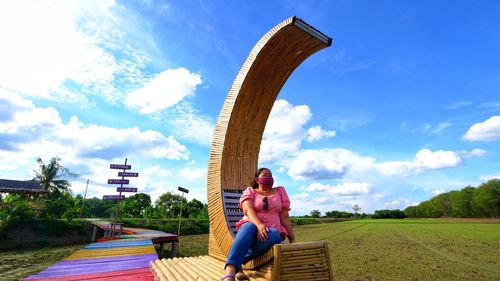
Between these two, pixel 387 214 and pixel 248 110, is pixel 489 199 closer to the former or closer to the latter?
→ pixel 387 214

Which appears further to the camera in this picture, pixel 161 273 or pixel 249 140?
pixel 249 140

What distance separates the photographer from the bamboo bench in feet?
11.2

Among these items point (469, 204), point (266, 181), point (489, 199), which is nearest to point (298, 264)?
point (266, 181)

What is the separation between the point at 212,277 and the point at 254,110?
2537 millimetres

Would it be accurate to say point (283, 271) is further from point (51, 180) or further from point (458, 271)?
point (51, 180)

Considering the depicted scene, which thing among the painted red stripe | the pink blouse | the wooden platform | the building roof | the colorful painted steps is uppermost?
the building roof

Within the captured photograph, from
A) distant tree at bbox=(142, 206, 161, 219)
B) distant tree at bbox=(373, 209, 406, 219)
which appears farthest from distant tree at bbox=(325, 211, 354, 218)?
distant tree at bbox=(142, 206, 161, 219)

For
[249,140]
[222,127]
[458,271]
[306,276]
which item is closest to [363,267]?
[458,271]

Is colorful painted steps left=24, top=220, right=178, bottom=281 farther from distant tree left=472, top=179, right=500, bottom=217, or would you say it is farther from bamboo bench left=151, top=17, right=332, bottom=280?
distant tree left=472, top=179, right=500, bottom=217

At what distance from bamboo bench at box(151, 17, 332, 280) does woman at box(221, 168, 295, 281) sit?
0.78m

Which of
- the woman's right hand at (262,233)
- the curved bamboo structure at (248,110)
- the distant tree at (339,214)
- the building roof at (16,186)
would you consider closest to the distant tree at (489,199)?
the distant tree at (339,214)

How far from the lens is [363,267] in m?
7.80

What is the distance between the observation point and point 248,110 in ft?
13.9

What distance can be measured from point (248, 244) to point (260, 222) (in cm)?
20
